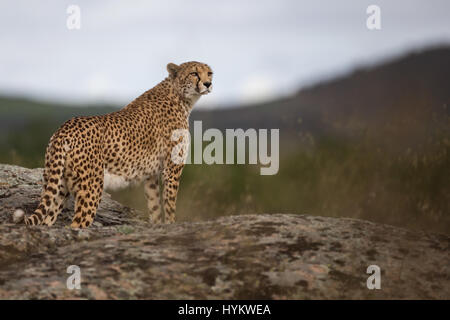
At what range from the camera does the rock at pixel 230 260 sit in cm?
438

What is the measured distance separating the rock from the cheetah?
0.95 meters

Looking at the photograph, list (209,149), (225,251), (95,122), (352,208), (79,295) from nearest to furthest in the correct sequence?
(79,295) → (225,251) → (95,122) → (352,208) → (209,149)

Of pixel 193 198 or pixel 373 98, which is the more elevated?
pixel 373 98

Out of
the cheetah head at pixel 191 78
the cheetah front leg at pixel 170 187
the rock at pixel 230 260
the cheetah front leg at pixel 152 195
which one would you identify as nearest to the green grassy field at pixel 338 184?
the cheetah front leg at pixel 152 195

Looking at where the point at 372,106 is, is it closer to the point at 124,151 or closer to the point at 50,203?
the point at 124,151

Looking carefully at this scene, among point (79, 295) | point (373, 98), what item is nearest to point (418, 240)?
point (79, 295)

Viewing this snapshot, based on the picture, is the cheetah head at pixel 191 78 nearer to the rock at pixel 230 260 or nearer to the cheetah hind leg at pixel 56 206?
the cheetah hind leg at pixel 56 206

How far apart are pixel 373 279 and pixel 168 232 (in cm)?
168

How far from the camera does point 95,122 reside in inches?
264

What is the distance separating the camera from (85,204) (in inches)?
253
